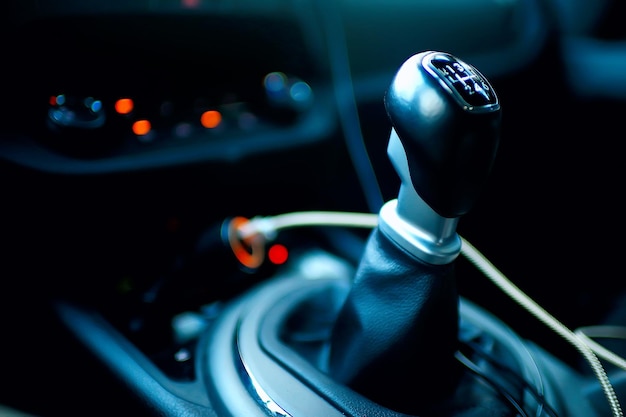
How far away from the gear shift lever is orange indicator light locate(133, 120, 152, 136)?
0.39 meters

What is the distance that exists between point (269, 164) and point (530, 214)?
55cm

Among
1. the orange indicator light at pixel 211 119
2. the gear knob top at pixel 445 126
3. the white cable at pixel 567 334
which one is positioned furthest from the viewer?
the orange indicator light at pixel 211 119

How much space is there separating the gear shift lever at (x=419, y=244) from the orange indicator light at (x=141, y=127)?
39 cm

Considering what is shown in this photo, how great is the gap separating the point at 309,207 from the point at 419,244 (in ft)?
1.81

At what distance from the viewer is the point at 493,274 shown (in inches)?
22.3

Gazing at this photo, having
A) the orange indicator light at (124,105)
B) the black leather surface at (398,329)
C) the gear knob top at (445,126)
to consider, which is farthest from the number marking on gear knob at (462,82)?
the orange indicator light at (124,105)

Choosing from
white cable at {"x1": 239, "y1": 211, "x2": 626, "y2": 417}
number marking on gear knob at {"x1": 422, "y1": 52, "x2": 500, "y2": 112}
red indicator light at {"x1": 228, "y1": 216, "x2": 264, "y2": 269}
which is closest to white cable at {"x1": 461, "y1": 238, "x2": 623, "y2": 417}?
white cable at {"x1": 239, "y1": 211, "x2": 626, "y2": 417}

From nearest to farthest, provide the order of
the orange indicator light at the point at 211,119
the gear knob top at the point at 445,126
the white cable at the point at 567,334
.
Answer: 1. the gear knob top at the point at 445,126
2. the white cable at the point at 567,334
3. the orange indicator light at the point at 211,119

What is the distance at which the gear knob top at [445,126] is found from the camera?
0.39 metres

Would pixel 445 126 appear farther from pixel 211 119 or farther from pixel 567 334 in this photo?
pixel 211 119

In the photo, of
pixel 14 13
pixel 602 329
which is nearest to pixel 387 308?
pixel 602 329

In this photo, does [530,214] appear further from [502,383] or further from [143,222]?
[143,222]

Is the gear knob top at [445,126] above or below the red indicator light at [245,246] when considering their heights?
above

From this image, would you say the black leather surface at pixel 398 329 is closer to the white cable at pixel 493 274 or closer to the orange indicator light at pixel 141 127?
the white cable at pixel 493 274
